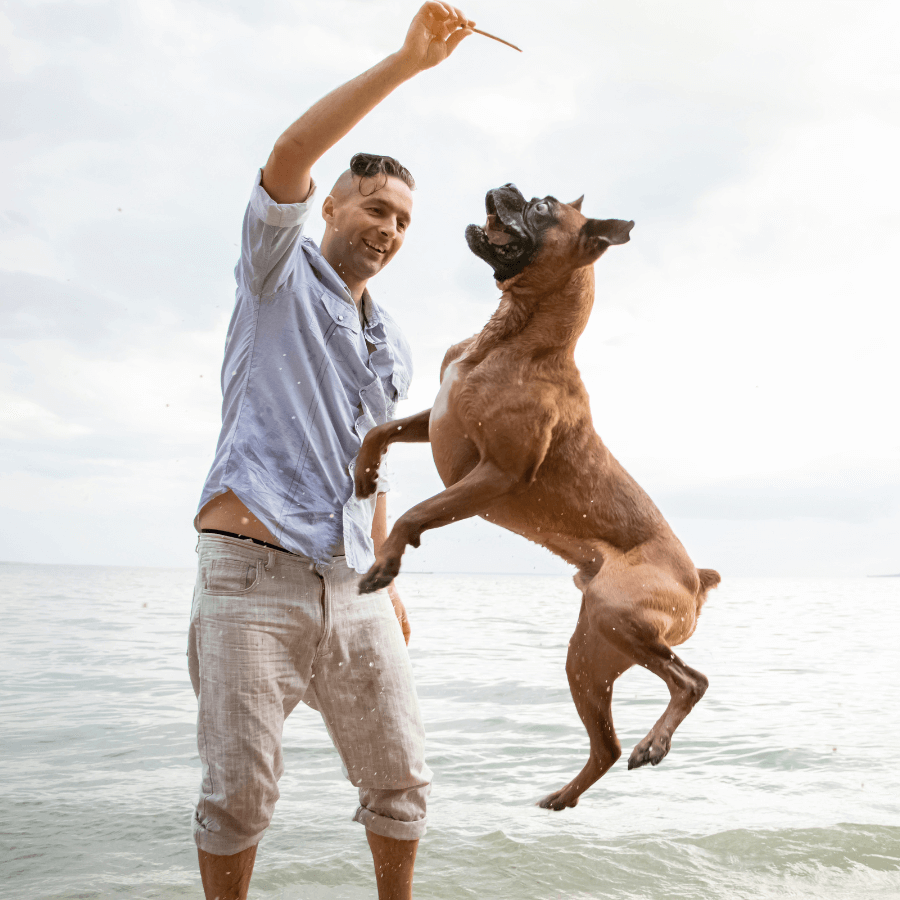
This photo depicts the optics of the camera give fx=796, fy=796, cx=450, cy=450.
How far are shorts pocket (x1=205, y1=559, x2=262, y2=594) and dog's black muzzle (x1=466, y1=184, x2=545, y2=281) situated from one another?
1.55 meters

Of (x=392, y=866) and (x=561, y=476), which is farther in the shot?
(x=392, y=866)

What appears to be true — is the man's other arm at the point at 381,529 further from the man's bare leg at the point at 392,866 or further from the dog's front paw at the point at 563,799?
the dog's front paw at the point at 563,799

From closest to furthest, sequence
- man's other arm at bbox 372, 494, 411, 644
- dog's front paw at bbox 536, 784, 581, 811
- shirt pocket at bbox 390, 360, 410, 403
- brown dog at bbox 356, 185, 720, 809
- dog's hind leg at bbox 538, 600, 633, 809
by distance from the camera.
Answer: brown dog at bbox 356, 185, 720, 809, dog's hind leg at bbox 538, 600, 633, 809, dog's front paw at bbox 536, 784, 581, 811, shirt pocket at bbox 390, 360, 410, 403, man's other arm at bbox 372, 494, 411, 644

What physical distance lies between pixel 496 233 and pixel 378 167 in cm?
114

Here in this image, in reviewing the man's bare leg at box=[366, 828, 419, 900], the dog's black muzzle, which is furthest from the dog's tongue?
the man's bare leg at box=[366, 828, 419, 900]

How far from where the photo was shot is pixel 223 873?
290 cm

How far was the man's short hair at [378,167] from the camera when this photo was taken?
2852 mm

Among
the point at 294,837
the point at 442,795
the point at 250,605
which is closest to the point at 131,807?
the point at 294,837

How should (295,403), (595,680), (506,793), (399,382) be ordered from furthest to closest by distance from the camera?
(506,793), (399,382), (295,403), (595,680)

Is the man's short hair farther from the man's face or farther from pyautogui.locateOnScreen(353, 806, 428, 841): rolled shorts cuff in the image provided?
pyautogui.locateOnScreen(353, 806, 428, 841): rolled shorts cuff

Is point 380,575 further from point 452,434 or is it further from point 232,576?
point 232,576

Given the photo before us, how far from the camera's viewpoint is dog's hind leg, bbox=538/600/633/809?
77.5 inches

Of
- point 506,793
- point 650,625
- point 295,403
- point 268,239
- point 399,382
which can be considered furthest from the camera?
point 506,793

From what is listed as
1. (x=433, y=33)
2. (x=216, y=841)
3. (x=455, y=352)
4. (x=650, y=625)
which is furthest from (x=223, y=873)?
(x=433, y=33)
